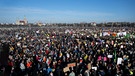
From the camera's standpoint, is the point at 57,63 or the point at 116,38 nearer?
the point at 57,63

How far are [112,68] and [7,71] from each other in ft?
35.0

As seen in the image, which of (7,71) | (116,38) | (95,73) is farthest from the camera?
(116,38)

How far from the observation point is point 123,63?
58.0 ft

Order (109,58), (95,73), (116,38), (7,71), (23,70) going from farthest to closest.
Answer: (116,38) < (109,58) < (23,70) < (95,73) < (7,71)

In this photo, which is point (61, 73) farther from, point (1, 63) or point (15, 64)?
point (1, 63)

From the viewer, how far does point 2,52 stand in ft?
21.7

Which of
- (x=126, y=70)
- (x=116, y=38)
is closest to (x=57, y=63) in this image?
(x=126, y=70)

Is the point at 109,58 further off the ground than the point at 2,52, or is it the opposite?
the point at 2,52

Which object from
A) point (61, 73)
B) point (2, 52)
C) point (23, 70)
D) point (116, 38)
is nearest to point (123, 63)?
point (61, 73)

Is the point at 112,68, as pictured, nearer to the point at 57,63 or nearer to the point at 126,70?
the point at 126,70

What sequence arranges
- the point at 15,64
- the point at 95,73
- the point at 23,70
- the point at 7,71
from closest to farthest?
the point at 7,71, the point at 95,73, the point at 23,70, the point at 15,64

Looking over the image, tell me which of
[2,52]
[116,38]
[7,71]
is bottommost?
[116,38]

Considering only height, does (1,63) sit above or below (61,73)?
above

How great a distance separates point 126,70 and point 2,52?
10.1m
